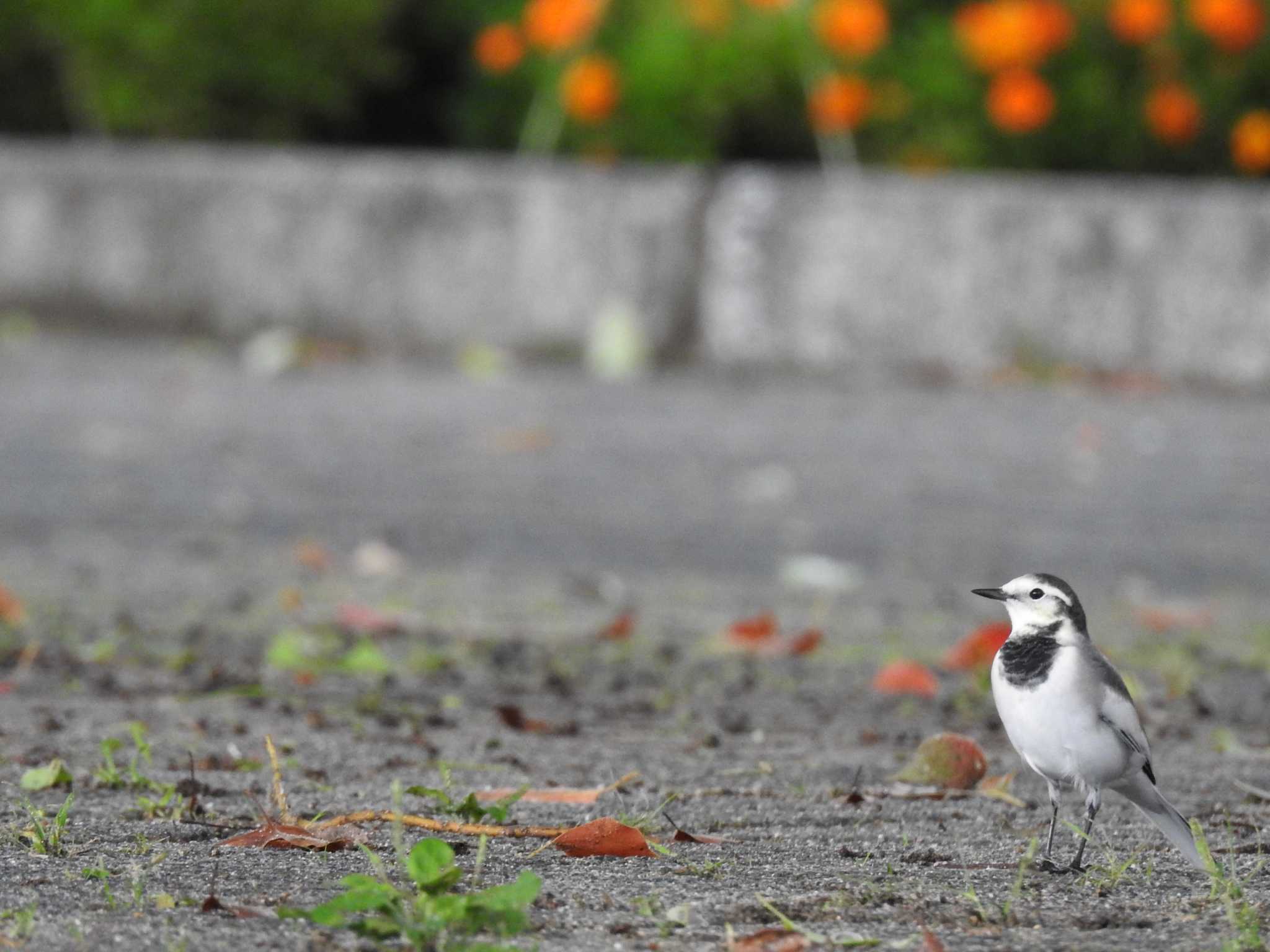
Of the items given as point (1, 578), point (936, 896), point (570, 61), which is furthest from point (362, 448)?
point (936, 896)

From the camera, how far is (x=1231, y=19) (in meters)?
7.34

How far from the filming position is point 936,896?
6.03ft

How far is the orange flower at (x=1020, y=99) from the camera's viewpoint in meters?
7.44

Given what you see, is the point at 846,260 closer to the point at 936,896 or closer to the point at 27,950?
the point at 936,896

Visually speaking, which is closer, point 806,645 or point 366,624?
point 806,645

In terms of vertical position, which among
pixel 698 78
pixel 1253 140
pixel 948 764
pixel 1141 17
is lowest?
pixel 948 764

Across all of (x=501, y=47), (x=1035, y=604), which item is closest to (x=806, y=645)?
(x=1035, y=604)

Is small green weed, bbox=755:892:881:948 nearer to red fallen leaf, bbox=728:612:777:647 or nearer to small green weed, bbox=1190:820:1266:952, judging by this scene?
small green weed, bbox=1190:820:1266:952

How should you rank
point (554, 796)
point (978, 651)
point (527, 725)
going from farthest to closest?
1. point (978, 651)
2. point (527, 725)
3. point (554, 796)

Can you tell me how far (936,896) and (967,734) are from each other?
45.4 inches

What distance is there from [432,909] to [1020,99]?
6367mm

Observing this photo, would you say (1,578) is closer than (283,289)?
Yes

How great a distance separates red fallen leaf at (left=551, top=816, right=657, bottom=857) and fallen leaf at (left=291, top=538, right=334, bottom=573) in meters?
2.64

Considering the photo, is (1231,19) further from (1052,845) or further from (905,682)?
(1052,845)
